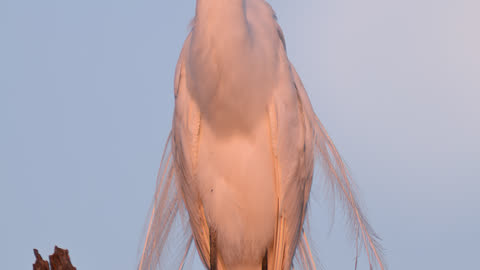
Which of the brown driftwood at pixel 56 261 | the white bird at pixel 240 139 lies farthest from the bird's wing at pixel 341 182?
the brown driftwood at pixel 56 261

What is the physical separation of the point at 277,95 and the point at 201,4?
53 centimetres

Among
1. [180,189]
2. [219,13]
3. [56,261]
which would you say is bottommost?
[56,261]

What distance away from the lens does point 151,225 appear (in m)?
3.33

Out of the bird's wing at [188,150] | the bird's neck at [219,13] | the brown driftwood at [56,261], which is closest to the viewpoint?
the brown driftwood at [56,261]

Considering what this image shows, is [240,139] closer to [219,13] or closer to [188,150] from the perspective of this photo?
[188,150]

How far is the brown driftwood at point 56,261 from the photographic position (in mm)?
2301

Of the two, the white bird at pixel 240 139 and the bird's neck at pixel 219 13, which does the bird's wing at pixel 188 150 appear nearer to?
the white bird at pixel 240 139

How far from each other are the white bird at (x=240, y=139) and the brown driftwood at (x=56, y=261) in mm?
735

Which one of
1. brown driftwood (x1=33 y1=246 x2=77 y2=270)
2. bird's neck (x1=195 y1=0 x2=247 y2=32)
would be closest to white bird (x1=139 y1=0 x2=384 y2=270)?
bird's neck (x1=195 y1=0 x2=247 y2=32)

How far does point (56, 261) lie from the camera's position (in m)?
2.31

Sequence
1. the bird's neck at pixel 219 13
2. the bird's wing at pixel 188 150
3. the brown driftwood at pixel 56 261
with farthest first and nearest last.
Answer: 1. the bird's wing at pixel 188 150
2. the bird's neck at pixel 219 13
3. the brown driftwood at pixel 56 261

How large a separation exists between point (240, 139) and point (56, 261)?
986 millimetres

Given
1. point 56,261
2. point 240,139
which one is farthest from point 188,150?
point 56,261

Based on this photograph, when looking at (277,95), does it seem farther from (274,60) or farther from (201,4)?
(201,4)
